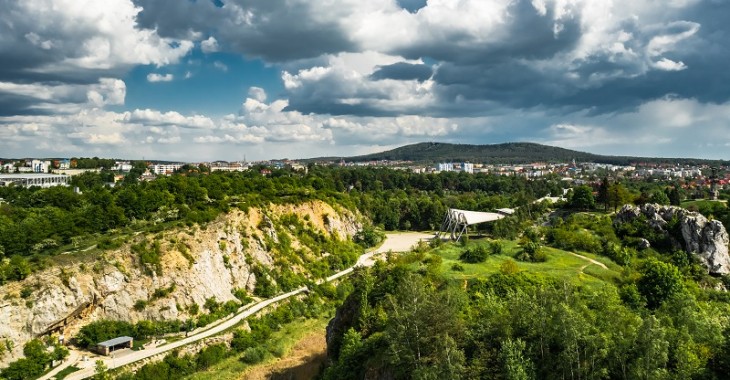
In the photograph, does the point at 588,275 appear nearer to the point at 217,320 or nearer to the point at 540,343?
the point at 540,343

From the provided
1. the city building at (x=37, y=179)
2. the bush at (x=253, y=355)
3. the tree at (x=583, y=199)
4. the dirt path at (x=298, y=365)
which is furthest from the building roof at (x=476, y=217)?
the city building at (x=37, y=179)

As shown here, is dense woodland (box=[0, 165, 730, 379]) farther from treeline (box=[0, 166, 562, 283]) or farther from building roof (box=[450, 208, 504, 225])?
building roof (box=[450, 208, 504, 225])

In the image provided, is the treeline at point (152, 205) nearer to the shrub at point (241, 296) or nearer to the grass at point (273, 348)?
the shrub at point (241, 296)

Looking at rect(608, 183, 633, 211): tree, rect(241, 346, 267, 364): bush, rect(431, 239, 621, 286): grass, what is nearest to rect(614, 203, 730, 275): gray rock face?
rect(431, 239, 621, 286): grass

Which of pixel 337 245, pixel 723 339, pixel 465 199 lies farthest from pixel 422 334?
pixel 465 199

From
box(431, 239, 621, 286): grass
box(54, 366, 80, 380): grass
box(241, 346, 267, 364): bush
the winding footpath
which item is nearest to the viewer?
box(54, 366, 80, 380): grass

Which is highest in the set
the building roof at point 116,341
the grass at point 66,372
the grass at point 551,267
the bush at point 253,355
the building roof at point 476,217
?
the building roof at point 476,217
